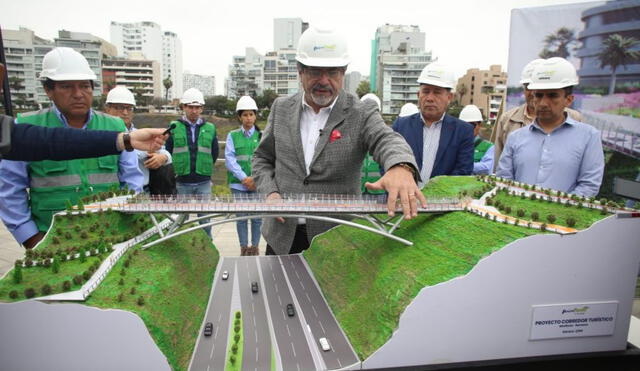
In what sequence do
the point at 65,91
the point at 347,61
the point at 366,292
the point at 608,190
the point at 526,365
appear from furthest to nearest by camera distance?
1. the point at 608,190
2. the point at 65,91
3. the point at 347,61
4. the point at 366,292
5. the point at 526,365

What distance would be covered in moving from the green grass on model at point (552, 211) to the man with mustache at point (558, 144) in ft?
3.99

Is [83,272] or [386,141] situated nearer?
[83,272]

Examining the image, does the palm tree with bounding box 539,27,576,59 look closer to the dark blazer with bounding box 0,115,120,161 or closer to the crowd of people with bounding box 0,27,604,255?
the crowd of people with bounding box 0,27,604,255

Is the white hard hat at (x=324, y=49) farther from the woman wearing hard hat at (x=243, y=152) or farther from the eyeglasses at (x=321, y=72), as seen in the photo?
the woman wearing hard hat at (x=243, y=152)

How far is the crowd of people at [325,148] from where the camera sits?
180 inches

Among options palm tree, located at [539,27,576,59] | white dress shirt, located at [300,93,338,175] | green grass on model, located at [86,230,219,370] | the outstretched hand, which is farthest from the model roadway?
palm tree, located at [539,27,576,59]

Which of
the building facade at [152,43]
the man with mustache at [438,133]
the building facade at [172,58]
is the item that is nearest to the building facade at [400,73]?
the man with mustache at [438,133]

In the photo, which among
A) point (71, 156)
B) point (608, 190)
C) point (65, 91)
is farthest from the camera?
point (608, 190)

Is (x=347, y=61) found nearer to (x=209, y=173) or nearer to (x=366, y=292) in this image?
(x=366, y=292)

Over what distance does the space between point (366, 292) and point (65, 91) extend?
446cm

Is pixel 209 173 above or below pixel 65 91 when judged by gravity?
below

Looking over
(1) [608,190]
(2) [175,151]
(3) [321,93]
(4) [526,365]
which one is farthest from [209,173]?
(1) [608,190]

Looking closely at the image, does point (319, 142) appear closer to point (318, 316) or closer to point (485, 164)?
point (318, 316)

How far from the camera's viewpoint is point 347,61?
182 inches
